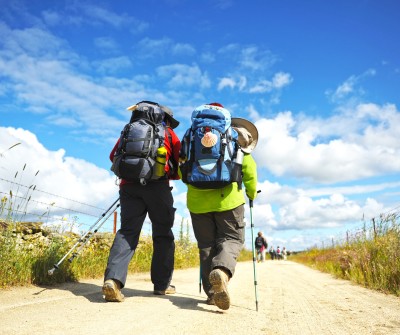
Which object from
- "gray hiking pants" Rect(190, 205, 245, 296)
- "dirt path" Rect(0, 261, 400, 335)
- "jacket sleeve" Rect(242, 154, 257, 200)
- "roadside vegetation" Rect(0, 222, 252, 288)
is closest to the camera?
"dirt path" Rect(0, 261, 400, 335)

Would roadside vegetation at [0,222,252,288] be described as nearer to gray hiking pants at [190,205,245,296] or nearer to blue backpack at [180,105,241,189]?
gray hiking pants at [190,205,245,296]

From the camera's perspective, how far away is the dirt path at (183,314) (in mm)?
2941

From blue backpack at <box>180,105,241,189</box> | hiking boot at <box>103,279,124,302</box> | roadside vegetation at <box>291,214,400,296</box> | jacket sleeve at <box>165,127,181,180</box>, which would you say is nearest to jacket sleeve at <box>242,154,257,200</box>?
blue backpack at <box>180,105,241,189</box>

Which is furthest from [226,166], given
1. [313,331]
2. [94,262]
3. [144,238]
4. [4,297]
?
[144,238]

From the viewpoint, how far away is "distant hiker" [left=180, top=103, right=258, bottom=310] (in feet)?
13.0

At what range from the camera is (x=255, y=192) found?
439 centimetres

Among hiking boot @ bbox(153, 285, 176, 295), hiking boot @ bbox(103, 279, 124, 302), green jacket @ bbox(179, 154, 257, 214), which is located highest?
green jacket @ bbox(179, 154, 257, 214)

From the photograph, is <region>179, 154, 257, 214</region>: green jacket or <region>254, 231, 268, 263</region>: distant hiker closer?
<region>179, 154, 257, 214</region>: green jacket

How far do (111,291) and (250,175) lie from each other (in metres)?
1.98

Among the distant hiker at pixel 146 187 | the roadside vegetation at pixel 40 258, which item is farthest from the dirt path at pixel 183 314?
the distant hiker at pixel 146 187

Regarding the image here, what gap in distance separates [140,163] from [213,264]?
4.61 ft

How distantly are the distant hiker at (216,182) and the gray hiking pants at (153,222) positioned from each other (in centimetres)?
43

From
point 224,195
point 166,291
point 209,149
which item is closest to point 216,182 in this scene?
point 224,195

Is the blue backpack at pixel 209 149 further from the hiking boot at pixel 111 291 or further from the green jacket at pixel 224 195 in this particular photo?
the hiking boot at pixel 111 291
